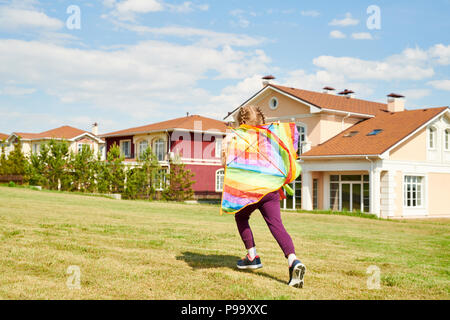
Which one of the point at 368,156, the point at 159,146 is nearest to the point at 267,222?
the point at 368,156

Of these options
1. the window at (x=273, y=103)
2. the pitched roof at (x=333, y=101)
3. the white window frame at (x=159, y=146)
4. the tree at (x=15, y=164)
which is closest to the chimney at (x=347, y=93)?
the pitched roof at (x=333, y=101)

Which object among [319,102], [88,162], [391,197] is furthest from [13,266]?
[88,162]

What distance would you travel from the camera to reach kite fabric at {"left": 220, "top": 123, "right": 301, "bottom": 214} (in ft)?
17.6

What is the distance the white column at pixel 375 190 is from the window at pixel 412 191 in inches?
82.6

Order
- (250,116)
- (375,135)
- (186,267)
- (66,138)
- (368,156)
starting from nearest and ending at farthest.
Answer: (250,116)
(186,267)
(368,156)
(375,135)
(66,138)

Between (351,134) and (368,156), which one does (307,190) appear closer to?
(351,134)

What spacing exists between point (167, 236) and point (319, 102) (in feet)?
75.4

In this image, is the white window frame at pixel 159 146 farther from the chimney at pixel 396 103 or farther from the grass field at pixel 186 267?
the grass field at pixel 186 267

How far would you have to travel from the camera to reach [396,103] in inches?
1270

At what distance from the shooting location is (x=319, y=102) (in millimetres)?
30219

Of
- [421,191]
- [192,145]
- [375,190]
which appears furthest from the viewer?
[192,145]

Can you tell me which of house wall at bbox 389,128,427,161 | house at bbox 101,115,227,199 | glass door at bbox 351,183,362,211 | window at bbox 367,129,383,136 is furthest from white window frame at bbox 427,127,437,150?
house at bbox 101,115,227,199

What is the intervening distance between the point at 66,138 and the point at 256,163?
5249cm
